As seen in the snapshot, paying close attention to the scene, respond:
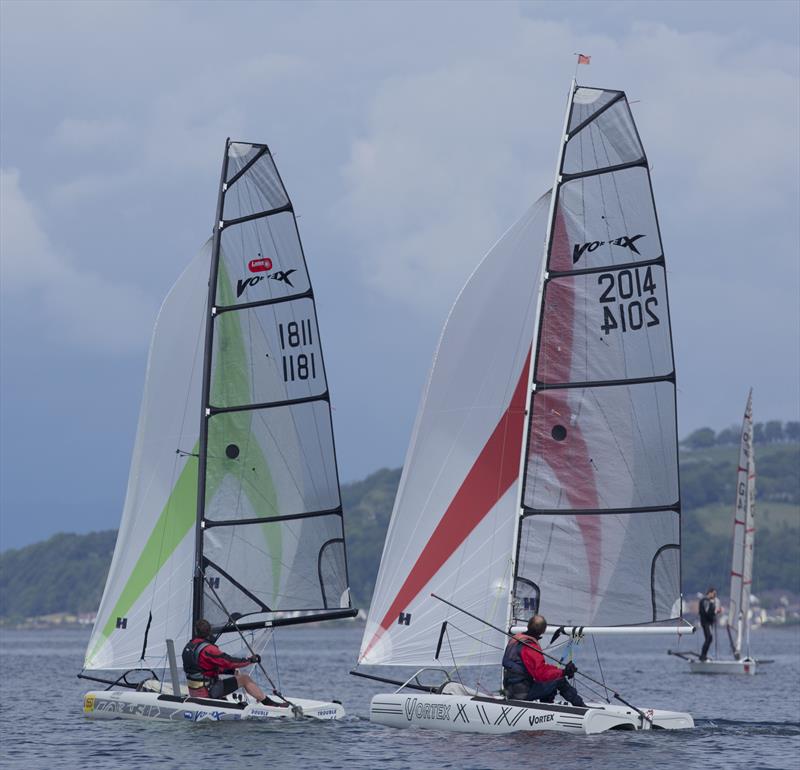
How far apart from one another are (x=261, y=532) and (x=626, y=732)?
24.3ft

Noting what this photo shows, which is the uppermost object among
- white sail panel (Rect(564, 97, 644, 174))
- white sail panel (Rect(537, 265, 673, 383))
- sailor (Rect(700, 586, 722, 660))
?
white sail panel (Rect(564, 97, 644, 174))

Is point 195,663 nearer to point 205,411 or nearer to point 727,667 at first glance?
point 205,411

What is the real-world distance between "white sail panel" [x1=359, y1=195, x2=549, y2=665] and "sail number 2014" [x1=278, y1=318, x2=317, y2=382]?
9.50 feet

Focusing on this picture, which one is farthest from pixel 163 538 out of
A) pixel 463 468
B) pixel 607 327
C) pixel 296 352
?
pixel 607 327

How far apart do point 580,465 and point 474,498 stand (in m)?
1.68

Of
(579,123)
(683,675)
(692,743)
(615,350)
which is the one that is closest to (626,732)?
(692,743)

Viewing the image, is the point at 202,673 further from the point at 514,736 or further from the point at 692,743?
the point at 692,743

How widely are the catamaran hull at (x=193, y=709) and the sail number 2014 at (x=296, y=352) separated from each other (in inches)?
212

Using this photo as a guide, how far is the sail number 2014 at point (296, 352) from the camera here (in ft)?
88.7

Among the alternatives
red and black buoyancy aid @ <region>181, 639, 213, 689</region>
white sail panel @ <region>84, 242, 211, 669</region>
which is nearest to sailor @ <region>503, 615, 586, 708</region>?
red and black buoyancy aid @ <region>181, 639, 213, 689</region>

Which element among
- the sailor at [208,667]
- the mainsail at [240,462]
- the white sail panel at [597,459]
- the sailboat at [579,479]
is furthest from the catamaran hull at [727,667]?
the sailor at [208,667]

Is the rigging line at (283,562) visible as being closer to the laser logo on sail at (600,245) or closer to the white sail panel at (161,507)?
the white sail panel at (161,507)

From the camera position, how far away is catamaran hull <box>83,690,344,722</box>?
77.7 feet

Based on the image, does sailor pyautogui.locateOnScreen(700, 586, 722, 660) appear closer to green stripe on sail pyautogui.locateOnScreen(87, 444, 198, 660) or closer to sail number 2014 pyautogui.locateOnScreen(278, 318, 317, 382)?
sail number 2014 pyautogui.locateOnScreen(278, 318, 317, 382)
